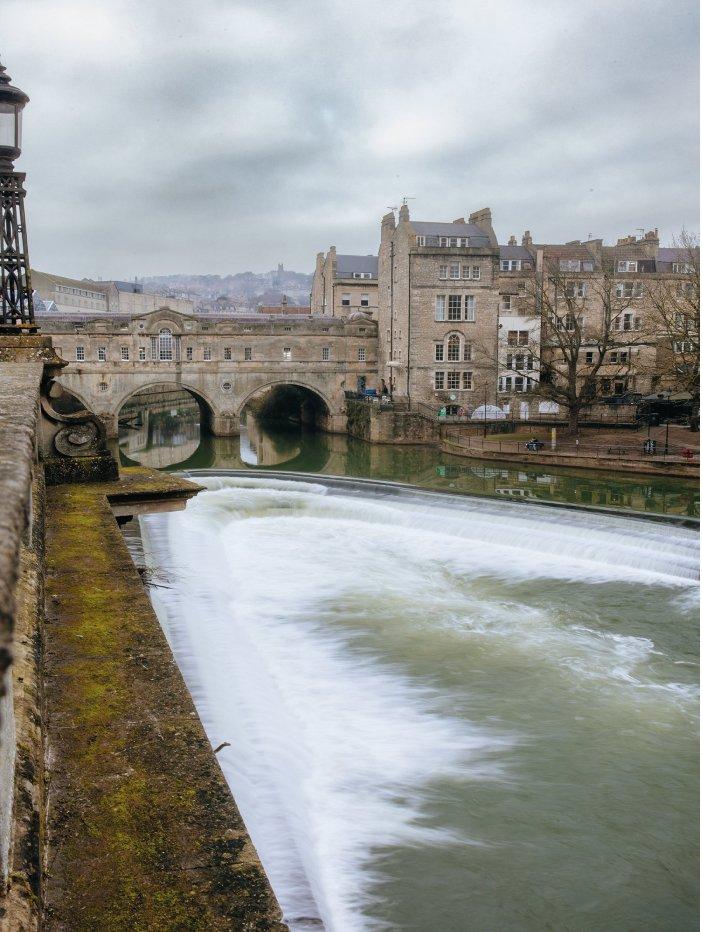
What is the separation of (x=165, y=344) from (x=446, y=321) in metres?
17.7

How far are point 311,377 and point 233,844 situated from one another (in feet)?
167

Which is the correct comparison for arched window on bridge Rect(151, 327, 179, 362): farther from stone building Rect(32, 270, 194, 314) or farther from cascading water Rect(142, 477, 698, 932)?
cascading water Rect(142, 477, 698, 932)

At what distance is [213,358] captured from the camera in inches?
2057

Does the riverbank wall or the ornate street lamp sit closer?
the riverbank wall

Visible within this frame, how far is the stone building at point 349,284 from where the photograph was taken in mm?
71312

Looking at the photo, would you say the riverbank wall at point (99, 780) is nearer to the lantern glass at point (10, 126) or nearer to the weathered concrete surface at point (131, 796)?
the weathered concrete surface at point (131, 796)

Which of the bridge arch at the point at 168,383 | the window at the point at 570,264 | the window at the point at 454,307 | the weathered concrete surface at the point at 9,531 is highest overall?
the window at the point at 570,264

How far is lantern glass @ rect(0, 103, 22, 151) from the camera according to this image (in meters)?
9.20

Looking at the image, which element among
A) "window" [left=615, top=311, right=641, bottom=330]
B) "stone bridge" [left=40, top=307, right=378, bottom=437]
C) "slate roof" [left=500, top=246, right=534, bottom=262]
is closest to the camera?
"stone bridge" [left=40, top=307, right=378, bottom=437]

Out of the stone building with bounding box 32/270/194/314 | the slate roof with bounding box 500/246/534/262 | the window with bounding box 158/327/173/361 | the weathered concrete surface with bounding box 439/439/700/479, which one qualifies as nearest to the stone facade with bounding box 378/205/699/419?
the slate roof with bounding box 500/246/534/262

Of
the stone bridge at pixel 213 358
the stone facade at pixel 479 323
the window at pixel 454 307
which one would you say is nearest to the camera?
the stone bridge at pixel 213 358

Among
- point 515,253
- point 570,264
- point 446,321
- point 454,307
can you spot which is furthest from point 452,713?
point 515,253

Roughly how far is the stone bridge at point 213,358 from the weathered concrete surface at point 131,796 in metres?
44.9

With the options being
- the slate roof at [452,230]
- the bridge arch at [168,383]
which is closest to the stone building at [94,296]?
the bridge arch at [168,383]
